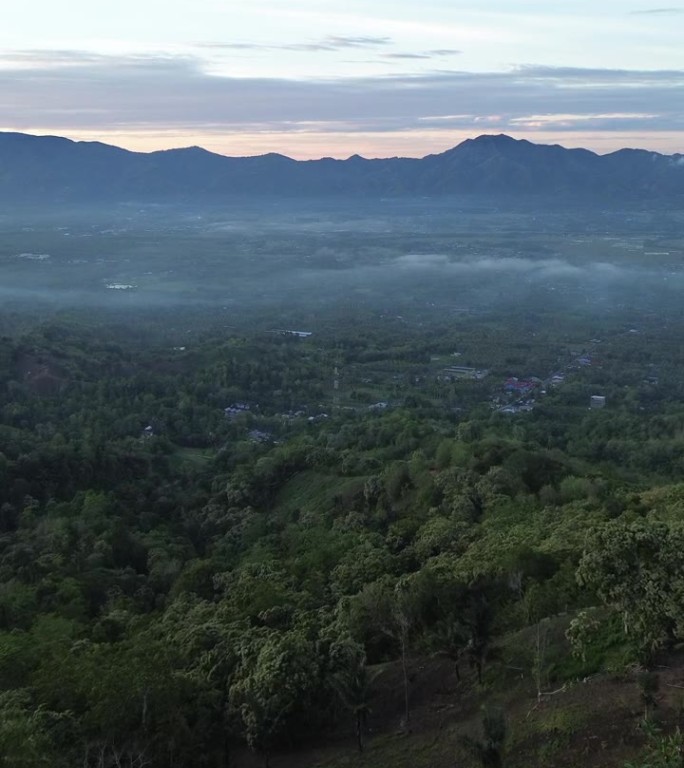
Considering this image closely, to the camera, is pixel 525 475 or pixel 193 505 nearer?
pixel 525 475

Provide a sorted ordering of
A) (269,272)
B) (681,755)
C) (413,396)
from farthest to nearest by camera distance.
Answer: (269,272) < (413,396) < (681,755)

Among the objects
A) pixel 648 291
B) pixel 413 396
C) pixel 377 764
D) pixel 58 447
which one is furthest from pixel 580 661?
pixel 648 291

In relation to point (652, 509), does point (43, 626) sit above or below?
below

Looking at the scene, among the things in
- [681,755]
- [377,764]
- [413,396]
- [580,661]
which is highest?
[681,755]

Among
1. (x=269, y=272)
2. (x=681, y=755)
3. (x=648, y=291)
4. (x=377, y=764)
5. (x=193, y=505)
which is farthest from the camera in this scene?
(x=269, y=272)

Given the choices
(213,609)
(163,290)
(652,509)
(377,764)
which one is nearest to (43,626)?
(213,609)

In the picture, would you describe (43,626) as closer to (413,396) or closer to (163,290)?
(413,396)

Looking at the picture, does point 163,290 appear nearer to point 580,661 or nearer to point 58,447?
point 58,447
